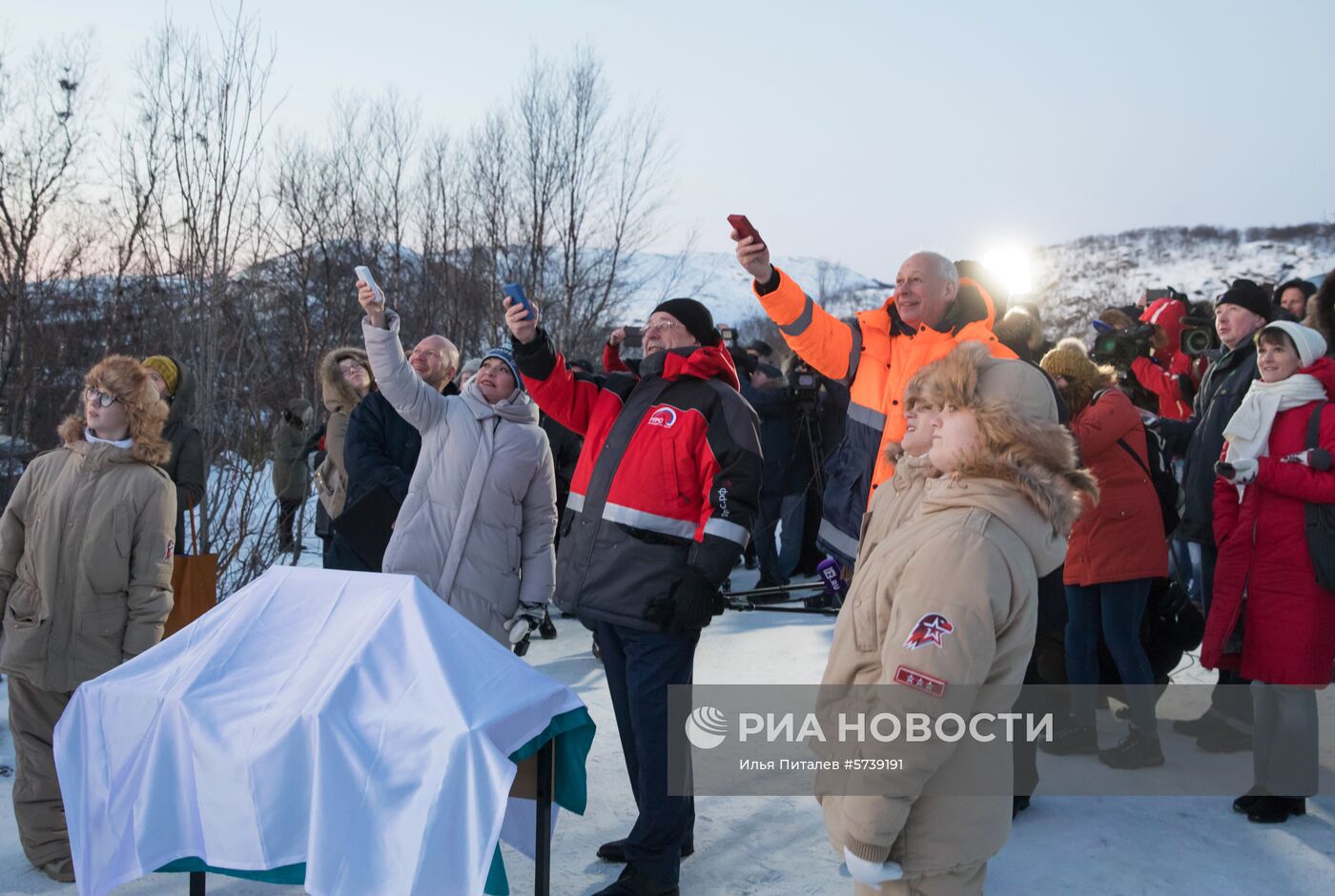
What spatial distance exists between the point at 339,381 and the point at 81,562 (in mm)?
2838

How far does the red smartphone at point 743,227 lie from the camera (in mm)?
3322

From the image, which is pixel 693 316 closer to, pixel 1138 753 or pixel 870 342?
pixel 870 342

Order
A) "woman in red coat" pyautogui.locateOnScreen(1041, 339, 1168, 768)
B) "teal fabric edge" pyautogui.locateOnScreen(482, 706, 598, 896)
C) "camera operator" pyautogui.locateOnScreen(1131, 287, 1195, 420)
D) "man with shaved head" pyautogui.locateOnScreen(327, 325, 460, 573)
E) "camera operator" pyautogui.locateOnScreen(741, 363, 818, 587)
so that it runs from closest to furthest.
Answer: "teal fabric edge" pyautogui.locateOnScreen(482, 706, 598, 896) < "woman in red coat" pyautogui.locateOnScreen(1041, 339, 1168, 768) < "man with shaved head" pyautogui.locateOnScreen(327, 325, 460, 573) < "camera operator" pyautogui.locateOnScreen(1131, 287, 1195, 420) < "camera operator" pyautogui.locateOnScreen(741, 363, 818, 587)

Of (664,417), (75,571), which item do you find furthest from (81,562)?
(664,417)

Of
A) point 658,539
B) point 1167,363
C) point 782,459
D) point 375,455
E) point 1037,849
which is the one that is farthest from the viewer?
point 782,459

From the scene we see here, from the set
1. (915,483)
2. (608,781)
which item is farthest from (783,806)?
(915,483)

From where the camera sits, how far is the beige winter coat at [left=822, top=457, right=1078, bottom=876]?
2.07 meters

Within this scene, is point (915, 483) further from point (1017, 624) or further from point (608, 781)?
point (608, 781)

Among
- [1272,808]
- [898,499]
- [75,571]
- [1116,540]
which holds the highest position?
[898,499]

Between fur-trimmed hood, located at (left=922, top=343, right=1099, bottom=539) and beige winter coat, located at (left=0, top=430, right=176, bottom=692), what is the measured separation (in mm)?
2753

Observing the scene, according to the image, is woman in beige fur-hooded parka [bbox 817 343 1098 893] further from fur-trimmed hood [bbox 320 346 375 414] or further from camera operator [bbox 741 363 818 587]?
camera operator [bbox 741 363 818 587]

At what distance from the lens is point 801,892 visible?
3498mm

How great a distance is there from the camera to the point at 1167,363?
8109 mm

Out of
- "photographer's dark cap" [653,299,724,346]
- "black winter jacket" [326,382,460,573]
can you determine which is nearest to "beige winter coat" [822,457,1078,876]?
"photographer's dark cap" [653,299,724,346]
